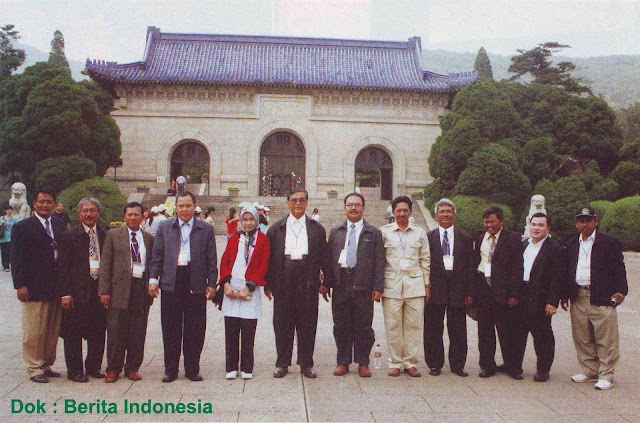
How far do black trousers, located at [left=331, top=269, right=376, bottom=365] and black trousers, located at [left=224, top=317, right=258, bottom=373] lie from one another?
36.8 inches

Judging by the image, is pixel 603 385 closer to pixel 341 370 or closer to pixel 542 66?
pixel 341 370

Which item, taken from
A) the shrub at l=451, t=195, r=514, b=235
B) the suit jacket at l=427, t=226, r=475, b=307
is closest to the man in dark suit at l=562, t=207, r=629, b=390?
the suit jacket at l=427, t=226, r=475, b=307

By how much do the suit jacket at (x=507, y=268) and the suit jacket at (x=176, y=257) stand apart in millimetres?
2981

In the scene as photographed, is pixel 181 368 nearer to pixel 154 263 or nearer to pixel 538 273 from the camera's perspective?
pixel 154 263

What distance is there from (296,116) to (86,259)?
25213mm

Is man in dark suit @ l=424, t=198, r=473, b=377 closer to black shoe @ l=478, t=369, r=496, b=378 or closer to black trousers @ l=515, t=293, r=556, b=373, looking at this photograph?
black shoe @ l=478, t=369, r=496, b=378

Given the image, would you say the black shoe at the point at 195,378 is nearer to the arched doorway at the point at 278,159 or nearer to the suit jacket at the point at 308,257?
the suit jacket at the point at 308,257

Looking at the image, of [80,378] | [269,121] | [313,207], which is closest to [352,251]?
[80,378]

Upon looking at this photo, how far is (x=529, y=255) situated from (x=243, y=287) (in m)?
3.14

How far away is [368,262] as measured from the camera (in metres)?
6.58

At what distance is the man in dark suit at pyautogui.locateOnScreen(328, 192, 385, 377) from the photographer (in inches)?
258

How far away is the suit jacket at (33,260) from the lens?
6.08 meters

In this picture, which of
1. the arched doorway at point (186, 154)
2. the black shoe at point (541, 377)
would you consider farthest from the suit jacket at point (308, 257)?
the arched doorway at point (186, 154)

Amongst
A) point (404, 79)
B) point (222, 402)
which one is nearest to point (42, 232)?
point (222, 402)
